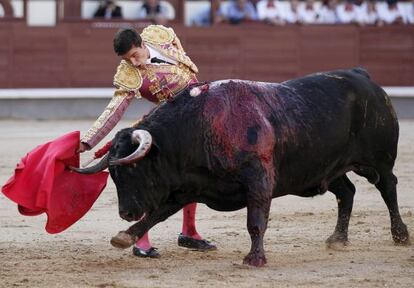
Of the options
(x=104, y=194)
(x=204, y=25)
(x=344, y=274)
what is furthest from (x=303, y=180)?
(x=204, y=25)

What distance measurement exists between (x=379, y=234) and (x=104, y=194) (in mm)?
2210

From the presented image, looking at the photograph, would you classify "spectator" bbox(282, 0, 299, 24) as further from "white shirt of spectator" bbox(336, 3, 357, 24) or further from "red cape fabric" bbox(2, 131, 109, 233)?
"red cape fabric" bbox(2, 131, 109, 233)

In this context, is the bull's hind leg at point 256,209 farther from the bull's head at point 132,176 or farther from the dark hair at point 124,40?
the dark hair at point 124,40

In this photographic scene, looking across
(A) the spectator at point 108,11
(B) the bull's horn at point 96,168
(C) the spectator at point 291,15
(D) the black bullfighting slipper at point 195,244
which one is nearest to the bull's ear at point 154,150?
(B) the bull's horn at point 96,168

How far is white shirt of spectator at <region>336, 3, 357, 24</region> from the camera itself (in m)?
13.8

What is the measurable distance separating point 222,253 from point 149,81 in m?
0.88

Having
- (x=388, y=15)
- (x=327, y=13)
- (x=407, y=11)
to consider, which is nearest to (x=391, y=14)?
(x=388, y=15)

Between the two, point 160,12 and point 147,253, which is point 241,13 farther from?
point 147,253

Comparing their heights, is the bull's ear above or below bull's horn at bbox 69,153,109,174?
above

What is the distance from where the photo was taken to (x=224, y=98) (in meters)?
4.90

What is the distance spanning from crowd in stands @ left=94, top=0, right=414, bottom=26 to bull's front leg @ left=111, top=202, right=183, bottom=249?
27.5ft

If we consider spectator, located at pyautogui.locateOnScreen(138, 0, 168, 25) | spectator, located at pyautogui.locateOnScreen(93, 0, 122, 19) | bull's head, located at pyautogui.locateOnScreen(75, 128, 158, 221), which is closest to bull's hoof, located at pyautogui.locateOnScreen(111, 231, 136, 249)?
bull's head, located at pyautogui.locateOnScreen(75, 128, 158, 221)

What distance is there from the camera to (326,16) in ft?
45.2

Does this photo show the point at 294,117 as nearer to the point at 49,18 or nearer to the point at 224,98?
the point at 224,98
